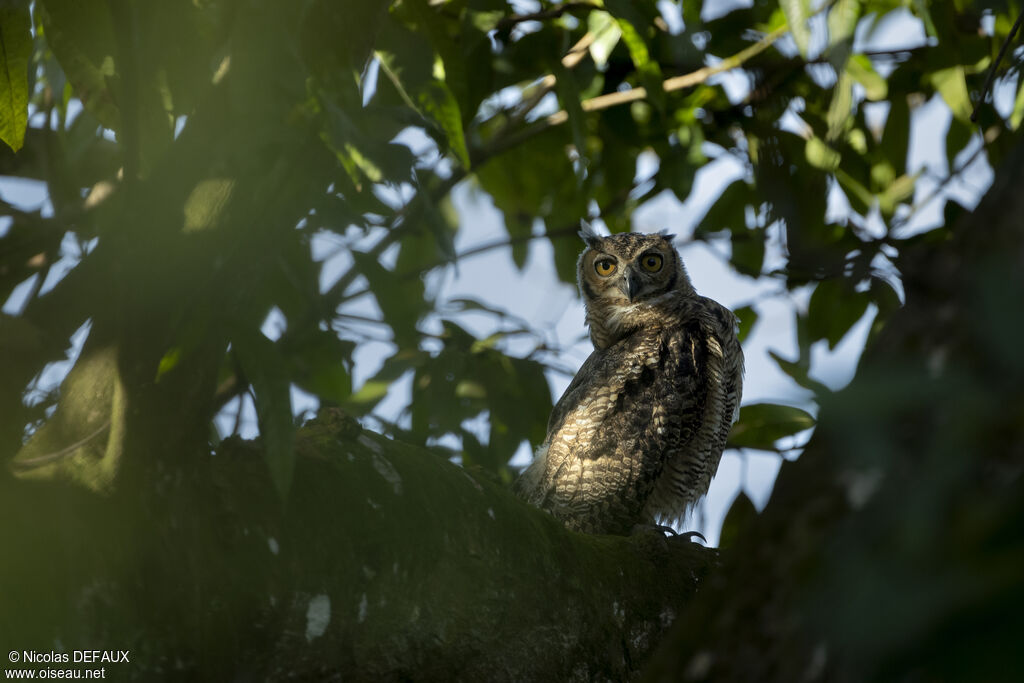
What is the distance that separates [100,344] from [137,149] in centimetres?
33

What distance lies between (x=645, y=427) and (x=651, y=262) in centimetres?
102

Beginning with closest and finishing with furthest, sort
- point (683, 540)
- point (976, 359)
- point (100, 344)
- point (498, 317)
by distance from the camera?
point (976, 359)
point (100, 344)
point (683, 540)
point (498, 317)

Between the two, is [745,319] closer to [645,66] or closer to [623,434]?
[623,434]

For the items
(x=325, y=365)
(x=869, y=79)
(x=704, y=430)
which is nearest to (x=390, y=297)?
(x=325, y=365)

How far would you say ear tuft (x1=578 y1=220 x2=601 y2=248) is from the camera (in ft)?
13.2

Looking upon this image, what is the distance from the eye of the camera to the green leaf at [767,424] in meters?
2.98

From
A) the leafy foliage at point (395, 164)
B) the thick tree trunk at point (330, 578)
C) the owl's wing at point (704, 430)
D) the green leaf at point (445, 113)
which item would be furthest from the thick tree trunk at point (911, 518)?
the owl's wing at point (704, 430)

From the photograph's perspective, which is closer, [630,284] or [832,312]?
[832,312]

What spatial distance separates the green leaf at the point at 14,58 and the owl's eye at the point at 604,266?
2678mm

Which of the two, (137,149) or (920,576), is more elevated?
(137,149)

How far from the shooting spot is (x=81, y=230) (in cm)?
257

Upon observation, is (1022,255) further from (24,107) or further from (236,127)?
(24,107)

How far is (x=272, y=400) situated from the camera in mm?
1286

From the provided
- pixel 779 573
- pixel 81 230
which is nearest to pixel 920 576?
pixel 779 573
